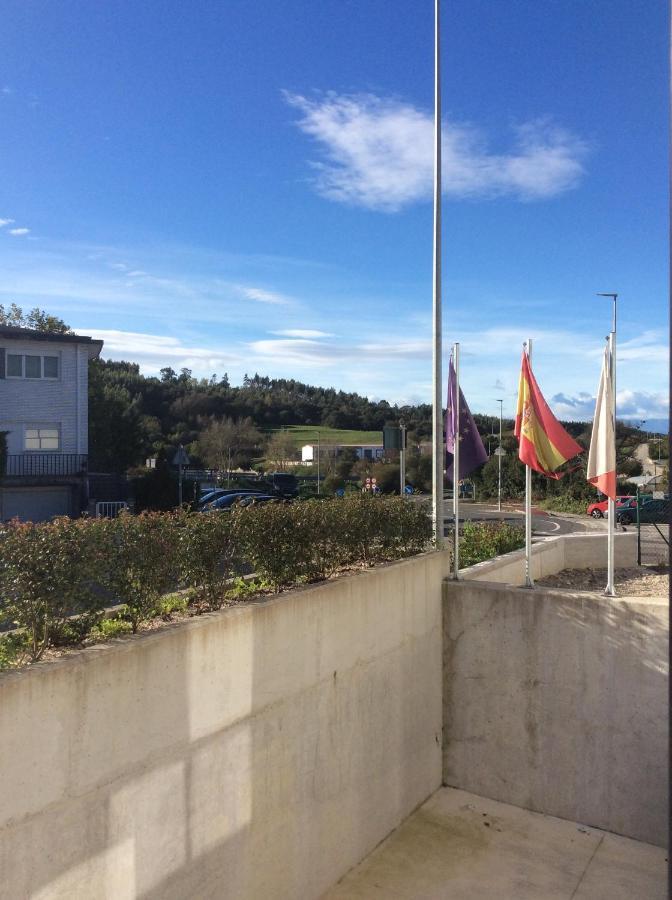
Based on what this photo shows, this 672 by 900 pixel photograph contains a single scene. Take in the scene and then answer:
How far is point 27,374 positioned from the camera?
2766 cm

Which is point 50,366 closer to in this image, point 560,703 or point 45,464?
point 45,464

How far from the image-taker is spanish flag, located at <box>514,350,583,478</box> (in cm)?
994

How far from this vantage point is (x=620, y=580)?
13.8 meters

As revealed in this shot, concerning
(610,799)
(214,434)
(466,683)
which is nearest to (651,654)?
(610,799)

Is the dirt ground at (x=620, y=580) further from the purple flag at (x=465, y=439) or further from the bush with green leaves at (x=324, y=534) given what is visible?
the bush with green leaves at (x=324, y=534)

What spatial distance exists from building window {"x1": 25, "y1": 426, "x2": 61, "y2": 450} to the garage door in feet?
5.59

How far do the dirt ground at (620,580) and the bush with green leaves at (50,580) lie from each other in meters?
8.59

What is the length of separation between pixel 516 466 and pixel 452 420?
109ft

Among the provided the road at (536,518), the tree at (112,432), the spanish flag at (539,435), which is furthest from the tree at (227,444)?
the spanish flag at (539,435)

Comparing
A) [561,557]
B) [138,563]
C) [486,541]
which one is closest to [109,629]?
[138,563]

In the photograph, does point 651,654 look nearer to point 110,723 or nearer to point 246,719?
point 246,719

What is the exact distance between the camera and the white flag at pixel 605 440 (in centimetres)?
912

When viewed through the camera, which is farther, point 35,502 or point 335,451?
point 335,451

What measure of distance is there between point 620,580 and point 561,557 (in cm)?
164
